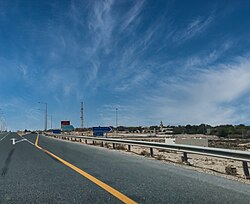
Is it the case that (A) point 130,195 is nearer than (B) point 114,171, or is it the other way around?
(A) point 130,195

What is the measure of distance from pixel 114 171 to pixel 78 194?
4024 mm

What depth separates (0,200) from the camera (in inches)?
263

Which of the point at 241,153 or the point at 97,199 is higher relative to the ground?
the point at 241,153

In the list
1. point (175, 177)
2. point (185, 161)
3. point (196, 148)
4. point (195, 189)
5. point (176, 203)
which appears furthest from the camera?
point (185, 161)

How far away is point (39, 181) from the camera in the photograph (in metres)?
9.01

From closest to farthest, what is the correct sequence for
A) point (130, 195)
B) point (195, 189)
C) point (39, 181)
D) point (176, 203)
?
point (176, 203), point (130, 195), point (195, 189), point (39, 181)

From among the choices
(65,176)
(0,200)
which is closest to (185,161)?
(65,176)

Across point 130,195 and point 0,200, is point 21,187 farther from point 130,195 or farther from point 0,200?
point 130,195

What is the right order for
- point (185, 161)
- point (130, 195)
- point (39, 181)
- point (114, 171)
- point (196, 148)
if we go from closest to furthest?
point (130, 195) < point (39, 181) < point (114, 171) < point (196, 148) < point (185, 161)

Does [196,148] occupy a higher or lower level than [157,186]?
higher

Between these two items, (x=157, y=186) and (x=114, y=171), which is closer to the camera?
(x=157, y=186)

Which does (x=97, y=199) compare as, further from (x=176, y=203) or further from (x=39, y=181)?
(x=39, y=181)

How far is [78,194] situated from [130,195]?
3.70ft

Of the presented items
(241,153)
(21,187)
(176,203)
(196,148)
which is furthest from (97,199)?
(196,148)
